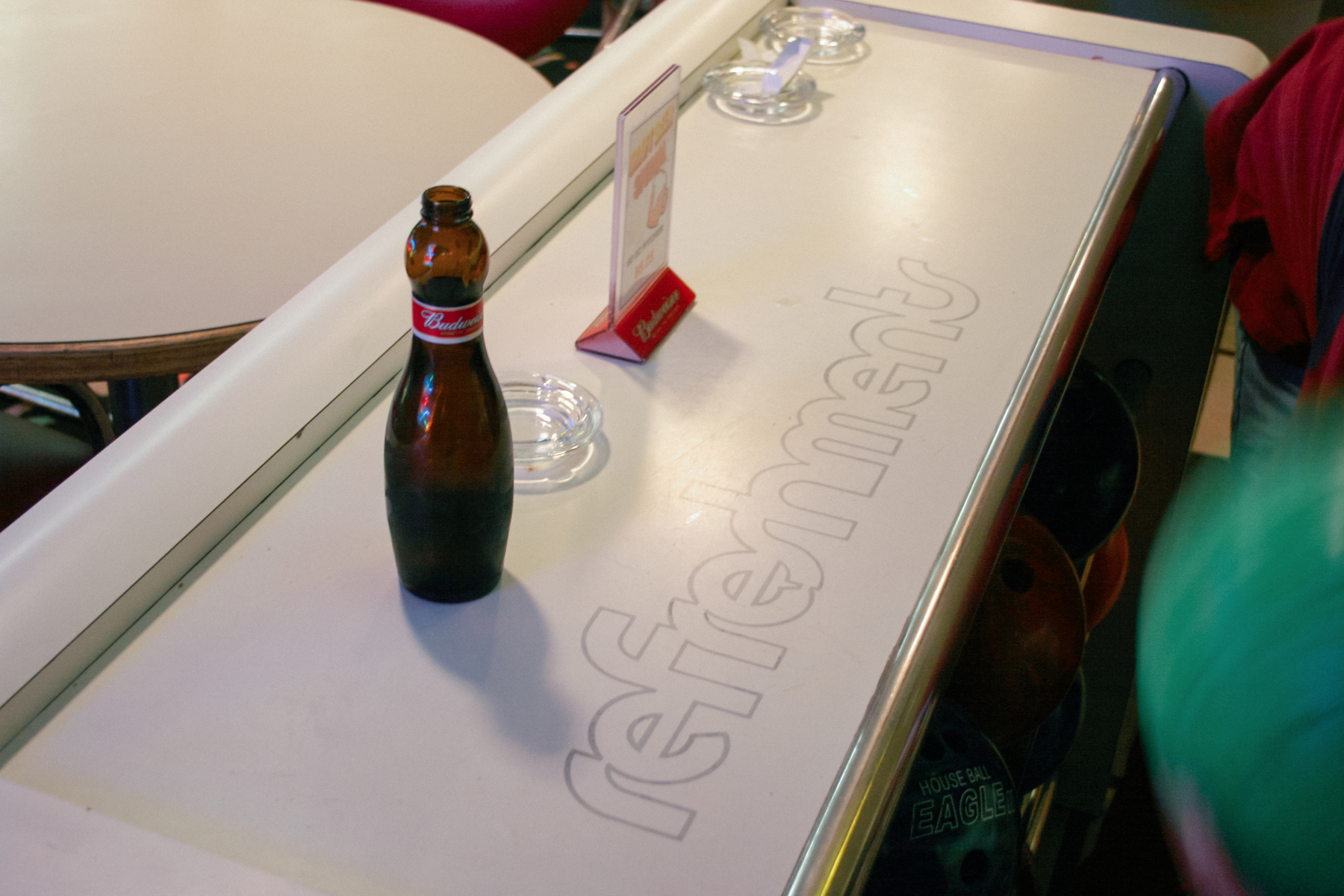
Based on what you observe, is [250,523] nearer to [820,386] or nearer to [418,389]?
[418,389]

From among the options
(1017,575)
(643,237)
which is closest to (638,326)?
(643,237)

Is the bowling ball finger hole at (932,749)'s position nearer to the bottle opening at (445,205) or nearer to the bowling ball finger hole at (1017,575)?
the bowling ball finger hole at (1017,575)

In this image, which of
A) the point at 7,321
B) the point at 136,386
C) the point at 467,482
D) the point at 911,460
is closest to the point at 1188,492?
the point at 467,482

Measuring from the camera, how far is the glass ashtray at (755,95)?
166cm

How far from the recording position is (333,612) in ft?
2.85

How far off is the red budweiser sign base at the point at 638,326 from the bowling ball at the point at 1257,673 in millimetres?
761

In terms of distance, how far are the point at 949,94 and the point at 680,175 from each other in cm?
49

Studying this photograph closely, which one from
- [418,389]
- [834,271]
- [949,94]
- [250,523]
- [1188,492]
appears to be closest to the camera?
[1188,492]

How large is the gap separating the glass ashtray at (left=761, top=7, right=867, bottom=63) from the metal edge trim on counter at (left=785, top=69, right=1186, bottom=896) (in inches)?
21.1

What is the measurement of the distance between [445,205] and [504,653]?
0.32 meters

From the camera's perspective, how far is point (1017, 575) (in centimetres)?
139

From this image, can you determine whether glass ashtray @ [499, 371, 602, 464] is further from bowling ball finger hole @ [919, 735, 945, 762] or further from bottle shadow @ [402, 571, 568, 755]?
bowling ball finger hole @ [919, 735, 945, 762]

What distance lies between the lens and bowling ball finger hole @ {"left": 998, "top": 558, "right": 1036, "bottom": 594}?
1.38 meters

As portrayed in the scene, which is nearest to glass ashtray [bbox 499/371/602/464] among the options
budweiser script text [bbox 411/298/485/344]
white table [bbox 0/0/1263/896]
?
white table [bbox 0/0/1263/896]
